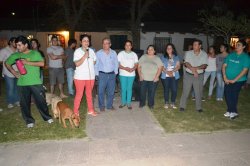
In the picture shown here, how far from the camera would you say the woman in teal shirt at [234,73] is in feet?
22.2

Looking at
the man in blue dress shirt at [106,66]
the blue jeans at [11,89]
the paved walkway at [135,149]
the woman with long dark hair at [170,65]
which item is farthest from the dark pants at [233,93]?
the blue jeans at [11,89]

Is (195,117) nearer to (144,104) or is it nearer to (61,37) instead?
(144,104)

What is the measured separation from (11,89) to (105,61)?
9.78ft

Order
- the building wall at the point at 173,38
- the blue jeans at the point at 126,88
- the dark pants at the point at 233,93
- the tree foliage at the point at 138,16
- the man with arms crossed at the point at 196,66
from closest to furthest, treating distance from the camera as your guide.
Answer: the dark pants at the point at 233,93 < the man with arms crossed at the point at 196,66 < the blue jeans at the point at 126,88 < the tree foliage at the point at 138,16 < the building wall at the point at 173,38

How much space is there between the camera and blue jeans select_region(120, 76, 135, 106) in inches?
301

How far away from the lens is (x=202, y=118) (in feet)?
23.1

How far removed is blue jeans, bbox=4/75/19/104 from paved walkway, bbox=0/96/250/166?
286 centimetres

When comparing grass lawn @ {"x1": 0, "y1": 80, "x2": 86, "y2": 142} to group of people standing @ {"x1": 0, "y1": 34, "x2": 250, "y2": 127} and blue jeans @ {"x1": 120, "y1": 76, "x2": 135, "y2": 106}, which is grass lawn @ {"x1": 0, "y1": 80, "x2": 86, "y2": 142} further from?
blue jeans @ {"x1": 120, "y1": 76, "x2": 135, "y2": 106}

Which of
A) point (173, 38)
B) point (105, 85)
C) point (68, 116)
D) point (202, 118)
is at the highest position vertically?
point (173, 38)

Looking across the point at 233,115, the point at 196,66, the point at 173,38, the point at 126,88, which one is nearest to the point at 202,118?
the point at 233,115

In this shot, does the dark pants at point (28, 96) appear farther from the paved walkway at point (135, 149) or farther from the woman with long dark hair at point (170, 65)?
the woman with long dark hair at point (170, 65)

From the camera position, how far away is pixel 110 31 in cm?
2162

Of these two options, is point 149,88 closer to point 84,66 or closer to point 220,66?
point 84,66

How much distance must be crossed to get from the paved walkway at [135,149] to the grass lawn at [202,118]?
1.16ft
